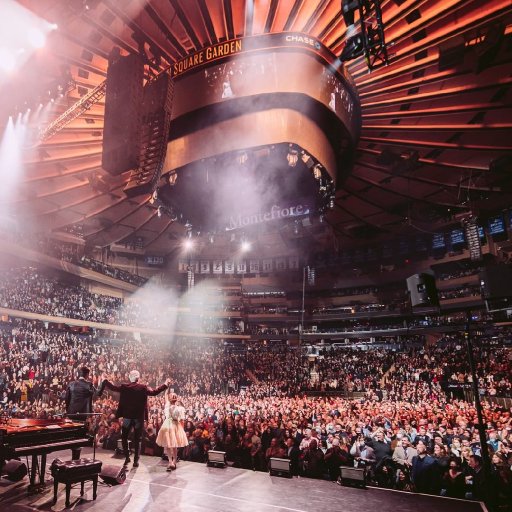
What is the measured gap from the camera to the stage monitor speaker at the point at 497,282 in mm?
7539

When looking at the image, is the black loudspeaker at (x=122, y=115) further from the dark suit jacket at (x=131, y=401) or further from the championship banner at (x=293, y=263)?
the championship banner at (x=293, y=263)

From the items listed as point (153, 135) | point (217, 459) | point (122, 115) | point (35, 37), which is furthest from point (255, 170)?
point (217, 459)

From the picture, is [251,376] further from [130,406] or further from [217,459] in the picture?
[130,406]

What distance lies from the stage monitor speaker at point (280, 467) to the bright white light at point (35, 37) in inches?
346

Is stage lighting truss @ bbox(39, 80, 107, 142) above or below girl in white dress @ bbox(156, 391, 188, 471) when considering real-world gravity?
above

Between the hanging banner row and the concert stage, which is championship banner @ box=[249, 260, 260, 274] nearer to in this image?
the hanging banner row

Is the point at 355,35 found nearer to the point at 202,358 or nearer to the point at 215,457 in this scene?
the point at 215,457

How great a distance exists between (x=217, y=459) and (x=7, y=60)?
877cm

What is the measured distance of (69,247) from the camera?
26734mm

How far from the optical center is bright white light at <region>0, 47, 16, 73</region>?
22.9 ft

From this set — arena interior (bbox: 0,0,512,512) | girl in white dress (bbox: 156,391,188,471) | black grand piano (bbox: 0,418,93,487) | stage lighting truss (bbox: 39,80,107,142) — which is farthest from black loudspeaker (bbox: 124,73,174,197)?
girl in white dress (bbox: 156,391,188,471)

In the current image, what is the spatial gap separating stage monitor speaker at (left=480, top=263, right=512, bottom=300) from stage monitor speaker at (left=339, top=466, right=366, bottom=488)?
458 cm

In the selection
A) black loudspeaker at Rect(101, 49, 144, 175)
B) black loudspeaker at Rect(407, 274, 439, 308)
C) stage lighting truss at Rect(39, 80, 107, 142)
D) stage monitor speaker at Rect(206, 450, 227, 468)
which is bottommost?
stage monitor speaker at Rect(206, 450, 227, 468)

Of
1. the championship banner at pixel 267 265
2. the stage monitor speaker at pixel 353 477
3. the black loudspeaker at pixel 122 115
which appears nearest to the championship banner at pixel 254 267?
the championship banner at pixel 267 265
